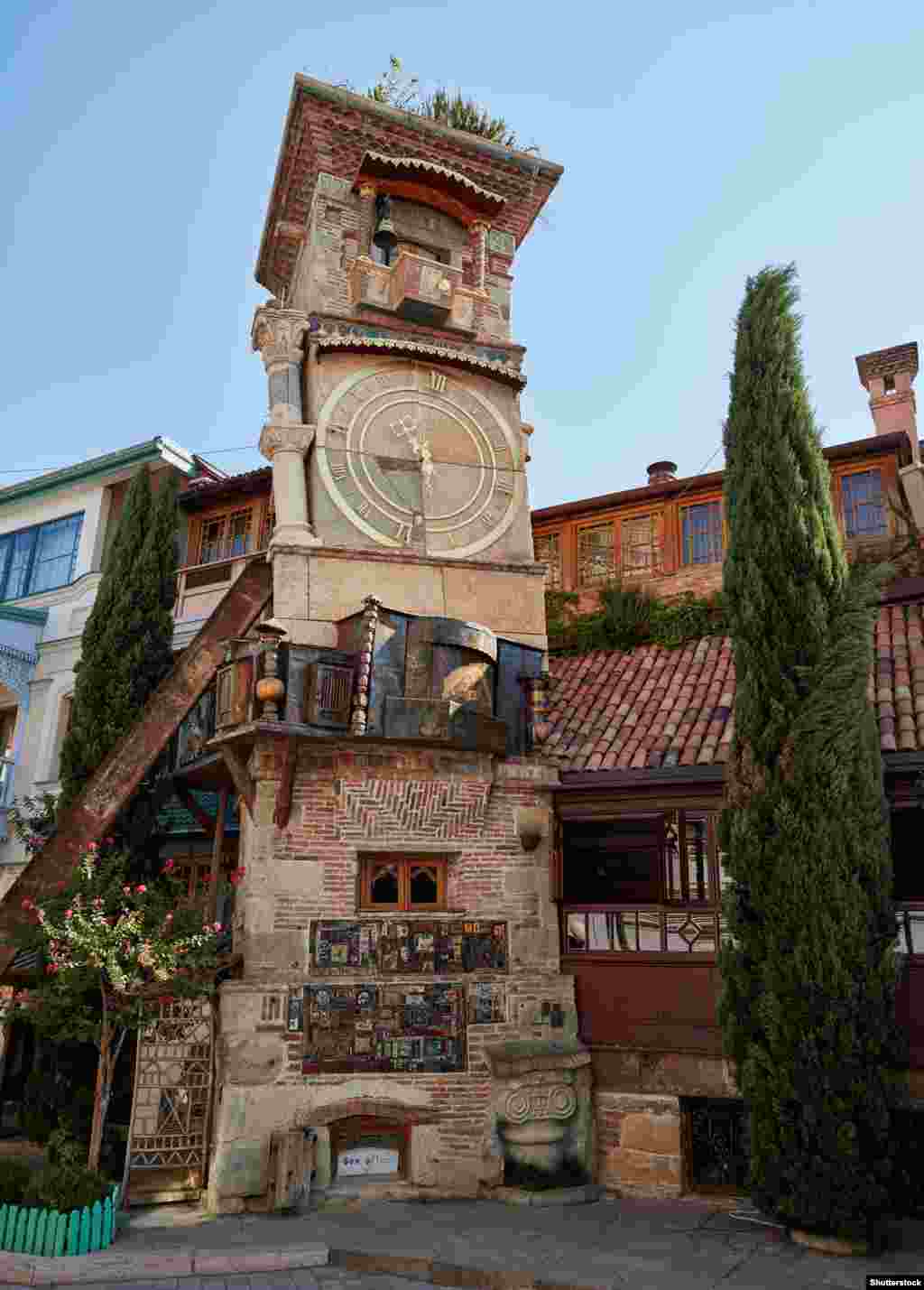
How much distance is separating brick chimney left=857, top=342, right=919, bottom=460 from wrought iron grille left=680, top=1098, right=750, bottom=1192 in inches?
522

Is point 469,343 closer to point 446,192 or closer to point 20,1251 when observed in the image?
point 446,192

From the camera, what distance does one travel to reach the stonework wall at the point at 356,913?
10867 mm

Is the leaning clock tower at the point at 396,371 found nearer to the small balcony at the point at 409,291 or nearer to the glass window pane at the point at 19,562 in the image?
the small balcony at the point at 409,291

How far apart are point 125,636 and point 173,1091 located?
21.6ft

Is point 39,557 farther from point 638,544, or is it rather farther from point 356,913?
point 638,544

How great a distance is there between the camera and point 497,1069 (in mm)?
11445

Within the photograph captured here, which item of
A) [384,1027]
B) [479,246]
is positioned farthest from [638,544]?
[384,1027]

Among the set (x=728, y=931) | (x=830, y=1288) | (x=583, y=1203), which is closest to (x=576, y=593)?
(x=728, y=931)

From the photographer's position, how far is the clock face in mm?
13867

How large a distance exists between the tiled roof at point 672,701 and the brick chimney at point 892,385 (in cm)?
700

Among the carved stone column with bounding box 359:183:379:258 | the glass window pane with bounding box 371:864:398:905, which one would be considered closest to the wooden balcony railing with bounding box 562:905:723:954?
the glass window pane with bounding box 371:864:398:905

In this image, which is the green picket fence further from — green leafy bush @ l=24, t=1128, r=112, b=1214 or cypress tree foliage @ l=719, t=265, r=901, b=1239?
cypress tree foliage @ l=719, t=265, r=901, b=1239

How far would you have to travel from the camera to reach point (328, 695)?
11664 mm

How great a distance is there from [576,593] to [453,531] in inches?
175
